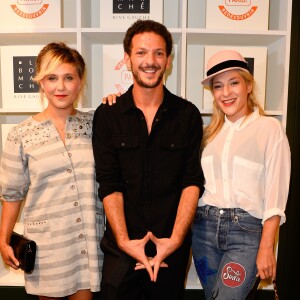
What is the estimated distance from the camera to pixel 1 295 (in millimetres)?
2264

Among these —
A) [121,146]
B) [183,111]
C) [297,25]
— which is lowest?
[121,146]

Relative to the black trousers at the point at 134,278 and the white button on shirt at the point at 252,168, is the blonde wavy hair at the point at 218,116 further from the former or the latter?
the black trousers at the point at 134,278

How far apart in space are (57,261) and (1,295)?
1014 mm

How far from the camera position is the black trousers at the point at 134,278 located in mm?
1572

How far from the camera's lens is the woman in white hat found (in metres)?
1.44

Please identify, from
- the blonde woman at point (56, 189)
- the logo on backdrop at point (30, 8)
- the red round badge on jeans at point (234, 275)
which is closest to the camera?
the red round badge on jeans at point (234, 275)

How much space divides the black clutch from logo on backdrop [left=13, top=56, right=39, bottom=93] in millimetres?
982

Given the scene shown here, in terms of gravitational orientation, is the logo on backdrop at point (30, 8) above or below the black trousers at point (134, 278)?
above

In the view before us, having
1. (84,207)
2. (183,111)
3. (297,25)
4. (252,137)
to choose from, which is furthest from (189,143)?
(297,25)

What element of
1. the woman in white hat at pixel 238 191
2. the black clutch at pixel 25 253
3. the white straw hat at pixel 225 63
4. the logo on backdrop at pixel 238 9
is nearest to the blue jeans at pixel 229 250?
the woman in white hat at pixel 238 191

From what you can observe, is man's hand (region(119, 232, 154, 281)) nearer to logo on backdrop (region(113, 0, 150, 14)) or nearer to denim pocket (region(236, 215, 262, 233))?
denim pocket (region(236, 215, 262, 233))

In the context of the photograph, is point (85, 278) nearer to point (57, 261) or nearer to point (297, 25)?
point (57, 261)

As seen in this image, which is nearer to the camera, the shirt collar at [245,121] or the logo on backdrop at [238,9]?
the shirt collar at [245,121]

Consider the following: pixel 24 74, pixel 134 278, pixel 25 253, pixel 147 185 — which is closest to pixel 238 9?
pixel 147 185
